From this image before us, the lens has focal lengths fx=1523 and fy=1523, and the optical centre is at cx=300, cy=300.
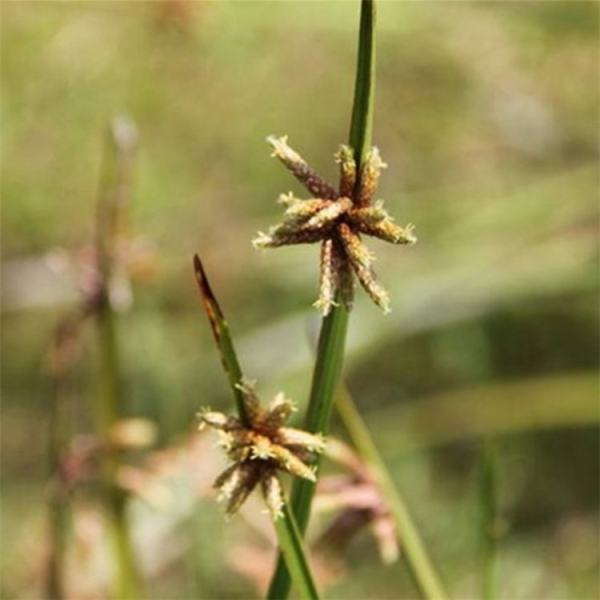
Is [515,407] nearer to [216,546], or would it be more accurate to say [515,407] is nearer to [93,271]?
[216,546]

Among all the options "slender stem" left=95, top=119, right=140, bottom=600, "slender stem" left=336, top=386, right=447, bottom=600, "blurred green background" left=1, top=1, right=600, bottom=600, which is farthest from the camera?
"blurred green background" left=1, top=1, right=600, bottom=600

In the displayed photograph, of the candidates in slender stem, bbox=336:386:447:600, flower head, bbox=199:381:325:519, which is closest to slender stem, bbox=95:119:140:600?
slender stem, bbox=336:386:447:600

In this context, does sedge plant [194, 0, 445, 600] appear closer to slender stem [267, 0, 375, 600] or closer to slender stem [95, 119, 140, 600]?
Answer: slender stem [267, 0, 375, 600]

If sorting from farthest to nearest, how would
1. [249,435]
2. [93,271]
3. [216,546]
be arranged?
[216,546] < [93,271] < [249,435]

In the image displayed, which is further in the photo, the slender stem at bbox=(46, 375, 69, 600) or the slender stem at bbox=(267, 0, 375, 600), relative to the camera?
the slender stem at bbox=(46, 375, 69, 600)

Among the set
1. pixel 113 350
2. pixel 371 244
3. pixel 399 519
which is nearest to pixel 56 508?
pixel 113 350

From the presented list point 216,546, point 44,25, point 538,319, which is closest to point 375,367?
point 538,319
